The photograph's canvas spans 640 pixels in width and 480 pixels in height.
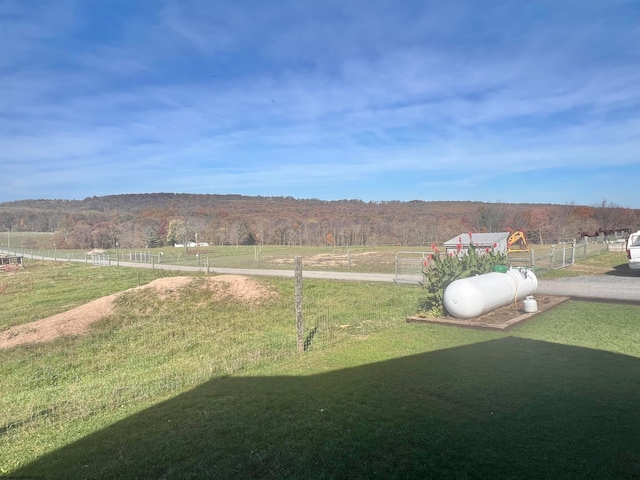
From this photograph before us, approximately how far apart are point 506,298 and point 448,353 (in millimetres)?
4413

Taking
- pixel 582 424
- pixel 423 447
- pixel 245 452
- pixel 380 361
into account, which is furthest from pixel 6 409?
pixel 582 424

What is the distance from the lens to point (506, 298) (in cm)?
1111

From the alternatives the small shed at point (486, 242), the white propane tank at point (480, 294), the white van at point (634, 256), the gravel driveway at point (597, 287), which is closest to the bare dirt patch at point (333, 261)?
the small shed at point (486, 242)

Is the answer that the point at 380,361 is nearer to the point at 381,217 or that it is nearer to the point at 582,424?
the point at 582,424

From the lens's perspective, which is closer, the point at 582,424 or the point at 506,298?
the point at 582,424

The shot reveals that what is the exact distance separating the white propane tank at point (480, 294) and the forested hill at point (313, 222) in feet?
108

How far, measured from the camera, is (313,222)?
3238 inches

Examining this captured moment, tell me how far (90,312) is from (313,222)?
220 ft

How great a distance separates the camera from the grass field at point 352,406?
4.01 meters

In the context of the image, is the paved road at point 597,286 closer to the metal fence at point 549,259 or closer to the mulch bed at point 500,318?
the metal fence at point 549,259

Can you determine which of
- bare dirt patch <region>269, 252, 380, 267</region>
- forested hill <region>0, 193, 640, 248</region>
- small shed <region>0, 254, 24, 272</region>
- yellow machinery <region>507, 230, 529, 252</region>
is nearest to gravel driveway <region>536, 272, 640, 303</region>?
yellow machinery <region>507, 230, 529, 252</region>

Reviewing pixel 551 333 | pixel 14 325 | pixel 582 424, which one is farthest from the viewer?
pixel 14 325

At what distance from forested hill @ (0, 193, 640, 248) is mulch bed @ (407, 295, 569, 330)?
3239 cm

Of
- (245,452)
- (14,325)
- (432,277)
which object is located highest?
(432,277)
